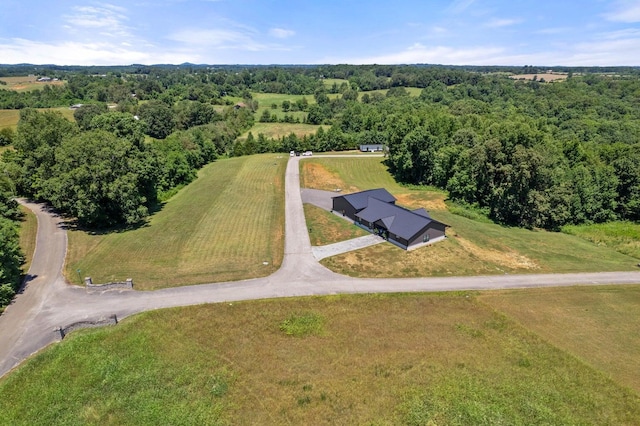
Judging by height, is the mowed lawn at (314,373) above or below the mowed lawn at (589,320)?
below

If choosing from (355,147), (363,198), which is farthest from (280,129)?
(363,198)

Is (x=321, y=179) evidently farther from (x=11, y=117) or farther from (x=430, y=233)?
(x=11, y=117)

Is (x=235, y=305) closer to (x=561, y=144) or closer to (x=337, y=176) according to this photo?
(x=337, y=176)

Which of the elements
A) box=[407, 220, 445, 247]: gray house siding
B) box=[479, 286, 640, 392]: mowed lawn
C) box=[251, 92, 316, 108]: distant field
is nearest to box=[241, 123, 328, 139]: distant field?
box=[251, 92, 316, 108]: distant field

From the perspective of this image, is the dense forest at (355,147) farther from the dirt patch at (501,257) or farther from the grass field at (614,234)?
the dirt patch at (501,257)

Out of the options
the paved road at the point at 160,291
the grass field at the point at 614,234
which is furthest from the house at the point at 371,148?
the paved road at the point at 160,291

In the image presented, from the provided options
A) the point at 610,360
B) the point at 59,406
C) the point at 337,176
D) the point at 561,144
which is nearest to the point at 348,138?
the point at 337,176
